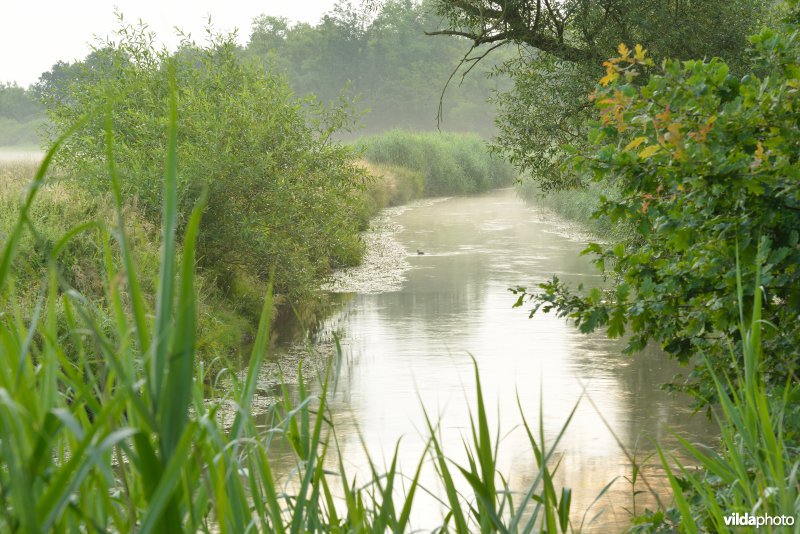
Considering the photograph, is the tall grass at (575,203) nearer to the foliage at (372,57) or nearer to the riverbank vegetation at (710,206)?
the riverbank vegetation at (710,206)

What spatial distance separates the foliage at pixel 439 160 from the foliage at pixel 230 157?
1907 centimetres

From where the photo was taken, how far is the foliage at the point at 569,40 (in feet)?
31.6

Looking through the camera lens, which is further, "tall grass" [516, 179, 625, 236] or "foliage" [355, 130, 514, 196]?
"foliage" [355, 130, 514, 196]

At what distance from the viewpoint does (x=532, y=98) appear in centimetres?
1112

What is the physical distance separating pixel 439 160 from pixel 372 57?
79.5ft

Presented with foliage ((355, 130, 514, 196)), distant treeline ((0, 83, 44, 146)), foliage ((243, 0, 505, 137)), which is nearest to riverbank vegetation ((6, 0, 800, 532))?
foliage ((355, 130, 514, 196))

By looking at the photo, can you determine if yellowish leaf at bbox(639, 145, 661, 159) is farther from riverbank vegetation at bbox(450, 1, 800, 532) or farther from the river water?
the river water

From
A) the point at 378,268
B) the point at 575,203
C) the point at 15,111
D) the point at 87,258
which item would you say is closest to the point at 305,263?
the point at 87,258

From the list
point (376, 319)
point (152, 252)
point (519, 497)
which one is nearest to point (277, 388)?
point (152, 252)

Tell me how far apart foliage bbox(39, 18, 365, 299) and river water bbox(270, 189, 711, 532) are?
1.15 meters

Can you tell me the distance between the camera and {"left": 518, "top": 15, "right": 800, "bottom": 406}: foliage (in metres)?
3.44

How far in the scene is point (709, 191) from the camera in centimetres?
351

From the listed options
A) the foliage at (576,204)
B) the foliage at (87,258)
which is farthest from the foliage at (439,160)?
the foliage at (87,258)

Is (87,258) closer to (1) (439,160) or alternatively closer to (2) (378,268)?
(2) (378,268)
